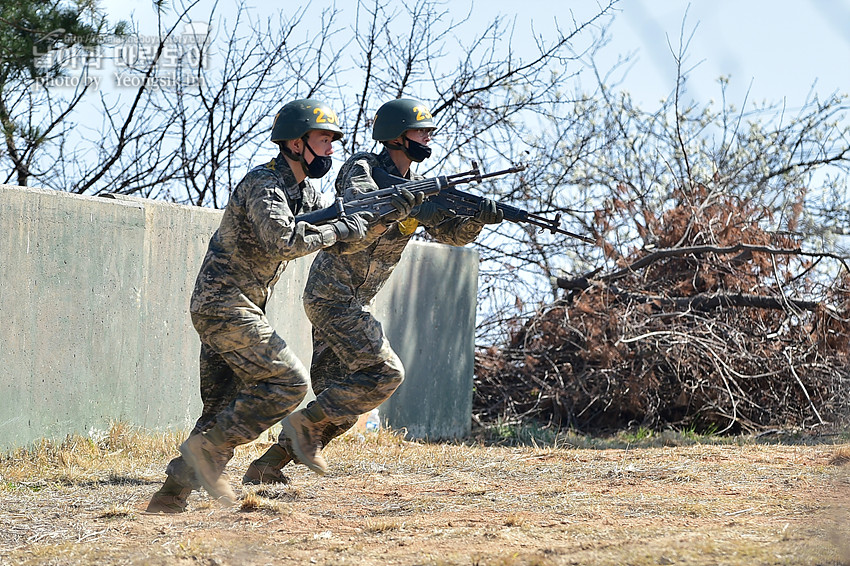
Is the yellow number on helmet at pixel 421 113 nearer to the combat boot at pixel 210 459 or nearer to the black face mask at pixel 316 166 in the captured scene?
the black face mask at pixel 316 166

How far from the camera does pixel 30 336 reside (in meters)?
6.02

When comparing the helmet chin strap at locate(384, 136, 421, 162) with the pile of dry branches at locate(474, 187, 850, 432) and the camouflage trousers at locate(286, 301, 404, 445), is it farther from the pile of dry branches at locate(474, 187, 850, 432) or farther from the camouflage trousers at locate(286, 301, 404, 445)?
the pile of dry branches at locate(474, 187, 850, 432)

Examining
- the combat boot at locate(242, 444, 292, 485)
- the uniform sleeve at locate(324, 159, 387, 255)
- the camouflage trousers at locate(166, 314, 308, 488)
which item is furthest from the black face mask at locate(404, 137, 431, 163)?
the combat boot at locate(242, 444, 292, 485)

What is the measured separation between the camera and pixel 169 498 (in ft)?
15.4

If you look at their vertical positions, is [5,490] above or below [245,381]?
below

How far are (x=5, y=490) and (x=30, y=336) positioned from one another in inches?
39.8

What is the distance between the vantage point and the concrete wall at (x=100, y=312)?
5.98 m

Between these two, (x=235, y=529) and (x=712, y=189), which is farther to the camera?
(x=712, y=189)

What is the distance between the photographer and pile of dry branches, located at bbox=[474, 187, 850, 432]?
924cm

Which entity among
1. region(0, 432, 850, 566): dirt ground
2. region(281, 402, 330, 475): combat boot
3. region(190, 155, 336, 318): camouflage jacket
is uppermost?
region(190, 155, 336, 318): camouflage jacket

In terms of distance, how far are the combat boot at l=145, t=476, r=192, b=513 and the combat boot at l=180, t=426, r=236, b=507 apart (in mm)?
131

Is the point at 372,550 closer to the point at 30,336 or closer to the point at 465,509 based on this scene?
the point at 465,509

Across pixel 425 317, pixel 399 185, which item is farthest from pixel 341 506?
pixel 425 317

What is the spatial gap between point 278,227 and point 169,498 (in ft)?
4.59
